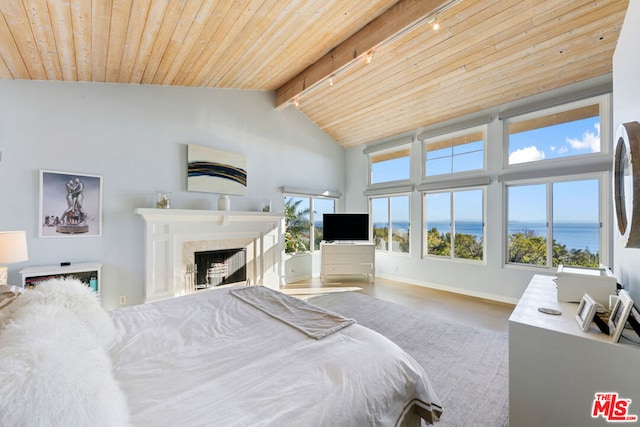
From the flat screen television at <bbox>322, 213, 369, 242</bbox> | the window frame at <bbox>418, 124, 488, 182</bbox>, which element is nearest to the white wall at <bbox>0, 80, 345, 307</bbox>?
the flat screen television at <bbox>322, 213, 369, 242</bbox>

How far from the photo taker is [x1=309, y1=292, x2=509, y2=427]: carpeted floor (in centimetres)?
174

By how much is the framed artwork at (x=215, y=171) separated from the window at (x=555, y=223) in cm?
445

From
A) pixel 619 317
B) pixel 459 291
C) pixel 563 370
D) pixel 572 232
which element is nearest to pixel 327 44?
pixel 619 317

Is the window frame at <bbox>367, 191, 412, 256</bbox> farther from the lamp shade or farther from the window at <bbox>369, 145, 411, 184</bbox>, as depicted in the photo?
the lamp shade

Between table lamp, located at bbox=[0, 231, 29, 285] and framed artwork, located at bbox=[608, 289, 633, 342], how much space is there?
3.98 m

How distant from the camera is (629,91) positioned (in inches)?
64.4

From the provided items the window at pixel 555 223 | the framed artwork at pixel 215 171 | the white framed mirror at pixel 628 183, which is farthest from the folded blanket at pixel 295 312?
the window at pixel 555 223

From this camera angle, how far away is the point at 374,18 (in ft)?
9.73

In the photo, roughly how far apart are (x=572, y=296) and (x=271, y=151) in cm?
452

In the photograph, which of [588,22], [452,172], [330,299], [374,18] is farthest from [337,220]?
[588,22]

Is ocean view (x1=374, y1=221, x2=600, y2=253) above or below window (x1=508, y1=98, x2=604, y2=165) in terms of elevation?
below

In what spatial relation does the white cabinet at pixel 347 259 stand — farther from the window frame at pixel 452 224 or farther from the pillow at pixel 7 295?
the pillow at pixel 7 295

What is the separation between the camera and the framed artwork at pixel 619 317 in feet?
3.67

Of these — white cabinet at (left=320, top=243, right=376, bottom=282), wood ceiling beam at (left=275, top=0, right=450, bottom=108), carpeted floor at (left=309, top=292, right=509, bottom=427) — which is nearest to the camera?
carpeted floor at (left=309, top=292, right=509, bottom=427)
